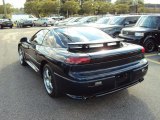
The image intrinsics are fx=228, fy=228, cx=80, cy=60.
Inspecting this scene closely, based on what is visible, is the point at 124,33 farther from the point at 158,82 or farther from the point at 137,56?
the point at 137,56

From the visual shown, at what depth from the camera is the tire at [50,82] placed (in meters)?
4.36

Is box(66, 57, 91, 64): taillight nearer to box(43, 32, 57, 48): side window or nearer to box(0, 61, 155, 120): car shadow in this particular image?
box(0, 61, 155, 120): car shadow

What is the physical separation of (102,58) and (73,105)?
3.59ft

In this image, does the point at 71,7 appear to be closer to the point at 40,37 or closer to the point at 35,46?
the point at 40,37

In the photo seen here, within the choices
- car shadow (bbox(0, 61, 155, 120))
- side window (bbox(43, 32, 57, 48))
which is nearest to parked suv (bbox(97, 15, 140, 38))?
side window (bbox(43, 32, 57, 48))

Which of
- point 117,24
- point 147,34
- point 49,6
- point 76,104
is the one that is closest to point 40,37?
point 76,104

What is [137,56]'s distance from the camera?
4.52 metres

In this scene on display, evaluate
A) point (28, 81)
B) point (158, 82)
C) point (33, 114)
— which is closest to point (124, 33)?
point (158, 82)

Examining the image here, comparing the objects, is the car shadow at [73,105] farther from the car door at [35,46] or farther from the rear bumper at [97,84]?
the car door at [35,46]

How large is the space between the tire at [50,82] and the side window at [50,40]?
19.6 inches

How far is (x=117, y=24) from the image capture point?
40.3 feet

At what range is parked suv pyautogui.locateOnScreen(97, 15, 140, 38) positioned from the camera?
1167 cm

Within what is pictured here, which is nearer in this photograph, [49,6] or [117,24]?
[117,24]

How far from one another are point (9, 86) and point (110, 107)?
260cm
